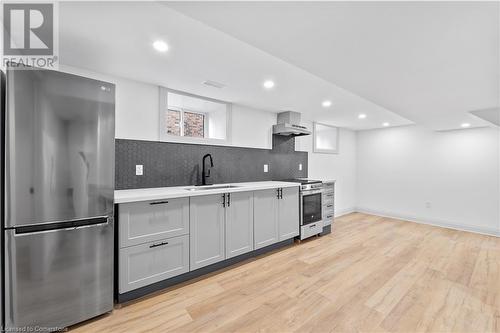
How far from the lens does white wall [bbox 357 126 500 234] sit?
416cm

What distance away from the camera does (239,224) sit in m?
2.71

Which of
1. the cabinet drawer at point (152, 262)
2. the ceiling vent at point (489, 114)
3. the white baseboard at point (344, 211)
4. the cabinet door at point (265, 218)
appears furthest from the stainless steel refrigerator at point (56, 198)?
the white baseboard at point (344, 211)

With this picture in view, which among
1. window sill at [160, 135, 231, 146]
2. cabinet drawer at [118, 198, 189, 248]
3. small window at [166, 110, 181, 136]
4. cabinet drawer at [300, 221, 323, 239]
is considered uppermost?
small window at [166, 110, 181, 136]

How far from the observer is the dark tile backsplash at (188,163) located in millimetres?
2471

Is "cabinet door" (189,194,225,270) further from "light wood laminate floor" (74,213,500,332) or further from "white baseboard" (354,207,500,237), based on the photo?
"white baseboard" (354,207,500,237)

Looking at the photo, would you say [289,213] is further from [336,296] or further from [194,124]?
[194,124]

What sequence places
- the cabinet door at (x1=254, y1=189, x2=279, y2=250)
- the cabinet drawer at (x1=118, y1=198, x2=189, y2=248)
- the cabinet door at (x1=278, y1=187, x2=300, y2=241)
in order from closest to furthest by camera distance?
the cabinet drawer at (x1=118, y1=198, x2=189, y2=248)
the cabinet door at (x1=254, y1=189, x2=279, y2=250)
the cabinet door at (x1=278, y1=187, x2=300, y2=241)

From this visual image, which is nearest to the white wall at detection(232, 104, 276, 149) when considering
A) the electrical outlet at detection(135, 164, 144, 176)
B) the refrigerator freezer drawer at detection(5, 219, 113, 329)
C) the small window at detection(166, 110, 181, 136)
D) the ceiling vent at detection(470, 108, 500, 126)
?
the small window at detection(166, 110, 181, 136)

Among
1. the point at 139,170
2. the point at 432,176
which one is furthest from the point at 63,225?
the point at 432,176

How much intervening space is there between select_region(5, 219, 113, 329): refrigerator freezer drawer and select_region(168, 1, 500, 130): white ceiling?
1.71m

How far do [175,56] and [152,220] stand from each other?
4.88 ft

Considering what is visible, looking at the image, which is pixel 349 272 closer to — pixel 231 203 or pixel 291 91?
pixel 231 203

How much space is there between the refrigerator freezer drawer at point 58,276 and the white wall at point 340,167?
3.62 meters

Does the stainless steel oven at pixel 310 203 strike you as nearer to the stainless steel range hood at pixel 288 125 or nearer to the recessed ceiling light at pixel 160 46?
the stainless steel range hood at pixel 288 125
